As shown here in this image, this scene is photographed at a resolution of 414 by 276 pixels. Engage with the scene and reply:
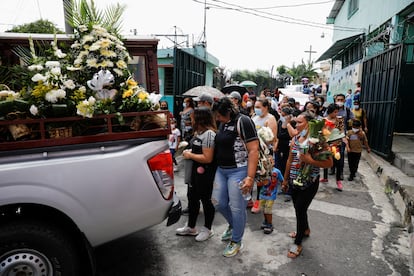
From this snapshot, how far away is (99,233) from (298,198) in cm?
206

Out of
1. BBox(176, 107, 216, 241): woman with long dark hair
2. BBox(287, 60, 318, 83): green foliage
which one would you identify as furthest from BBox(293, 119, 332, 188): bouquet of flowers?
BBox(287, 60, 318, 83): green foliage

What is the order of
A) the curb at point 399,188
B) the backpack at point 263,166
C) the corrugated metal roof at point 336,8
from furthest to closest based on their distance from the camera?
1. the corrugated metal roof at point 336,8
2. the curb at point 399,188
3. the backpack at point 263,166

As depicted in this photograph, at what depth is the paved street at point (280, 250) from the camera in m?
2.89

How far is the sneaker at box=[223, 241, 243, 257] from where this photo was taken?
3.09 metres

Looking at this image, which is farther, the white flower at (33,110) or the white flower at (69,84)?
the white flower at (69,84)

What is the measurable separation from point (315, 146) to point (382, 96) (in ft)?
17.1

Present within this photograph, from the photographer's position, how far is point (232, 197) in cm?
299

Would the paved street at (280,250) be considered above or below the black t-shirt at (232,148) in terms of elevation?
below

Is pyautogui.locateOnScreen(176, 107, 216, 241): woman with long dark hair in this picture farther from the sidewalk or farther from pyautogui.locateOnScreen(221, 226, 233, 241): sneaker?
the sidewalk

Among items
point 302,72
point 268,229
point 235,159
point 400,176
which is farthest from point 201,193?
point 302,72

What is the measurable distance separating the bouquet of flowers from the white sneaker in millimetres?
1257

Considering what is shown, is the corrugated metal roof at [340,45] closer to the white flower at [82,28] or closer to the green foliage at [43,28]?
the green foliage at [43,28]

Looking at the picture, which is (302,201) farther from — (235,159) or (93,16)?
(93,16)

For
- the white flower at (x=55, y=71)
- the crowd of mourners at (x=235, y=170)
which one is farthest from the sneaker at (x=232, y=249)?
the white flower at (x=55, y=71)
